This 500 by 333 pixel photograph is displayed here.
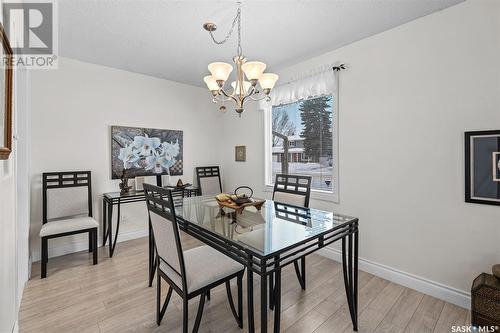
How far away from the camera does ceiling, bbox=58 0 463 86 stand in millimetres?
1986

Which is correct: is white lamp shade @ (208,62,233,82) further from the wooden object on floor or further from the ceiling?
the wooden object on floor

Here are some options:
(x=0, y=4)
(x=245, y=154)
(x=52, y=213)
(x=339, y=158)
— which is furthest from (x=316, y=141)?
(x=52, y=213)

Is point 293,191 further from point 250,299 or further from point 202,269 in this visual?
point 250,299

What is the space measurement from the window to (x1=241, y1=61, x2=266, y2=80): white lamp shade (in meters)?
1.41

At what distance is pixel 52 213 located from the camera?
276 cm

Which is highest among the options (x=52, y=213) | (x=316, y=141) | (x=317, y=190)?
(x=316, y=141)

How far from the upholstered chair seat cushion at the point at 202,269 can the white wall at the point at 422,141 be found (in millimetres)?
1697

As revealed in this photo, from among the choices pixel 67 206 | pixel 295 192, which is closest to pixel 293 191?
pixel 295 192

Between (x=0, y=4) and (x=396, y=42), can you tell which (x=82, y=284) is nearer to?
(x=0, y=4)

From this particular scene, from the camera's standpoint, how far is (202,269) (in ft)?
5.16

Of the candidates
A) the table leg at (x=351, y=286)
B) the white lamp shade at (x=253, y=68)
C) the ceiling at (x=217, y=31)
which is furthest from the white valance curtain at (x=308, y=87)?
the table leg at (x=351, y=286)

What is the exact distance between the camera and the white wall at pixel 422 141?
6.19ft

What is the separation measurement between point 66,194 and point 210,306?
7.47 feet

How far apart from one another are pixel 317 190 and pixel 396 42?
5.98 feet
